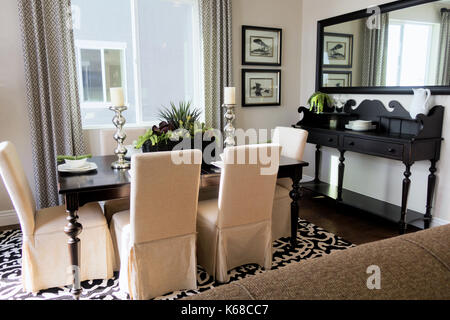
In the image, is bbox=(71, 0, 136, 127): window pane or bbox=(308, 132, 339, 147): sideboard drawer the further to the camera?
bbox=(308, 132, 339, 147): sideboard drawer

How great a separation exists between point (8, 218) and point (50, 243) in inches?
63.4

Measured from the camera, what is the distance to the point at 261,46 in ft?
14.9

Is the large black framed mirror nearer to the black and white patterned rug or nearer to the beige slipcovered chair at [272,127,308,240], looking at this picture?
the beige slipcovered chair at [272,127,308,240]

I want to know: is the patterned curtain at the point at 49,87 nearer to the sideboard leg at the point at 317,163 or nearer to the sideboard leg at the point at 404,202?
the sideboard leg at the point at 317,163

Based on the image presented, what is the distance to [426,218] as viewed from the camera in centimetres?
328

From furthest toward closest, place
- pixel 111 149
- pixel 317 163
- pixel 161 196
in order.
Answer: pixel 317 163 < pixel 111 149 < pixel 161 196

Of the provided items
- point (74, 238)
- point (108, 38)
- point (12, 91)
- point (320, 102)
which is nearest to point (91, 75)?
point (108, 38)

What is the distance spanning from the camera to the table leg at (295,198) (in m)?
2.73

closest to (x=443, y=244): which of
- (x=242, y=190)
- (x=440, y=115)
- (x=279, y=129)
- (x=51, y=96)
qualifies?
(x=242, y=190)

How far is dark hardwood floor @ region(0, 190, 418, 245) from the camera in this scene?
3.24 m

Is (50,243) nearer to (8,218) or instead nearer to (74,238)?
(74,238)

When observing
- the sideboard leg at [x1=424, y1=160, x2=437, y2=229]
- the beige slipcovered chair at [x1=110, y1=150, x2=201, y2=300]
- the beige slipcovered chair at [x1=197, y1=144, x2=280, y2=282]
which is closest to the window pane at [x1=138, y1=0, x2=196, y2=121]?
the beige slipcovered chair at [x1=197, y1=144, x2=280, y2=282]

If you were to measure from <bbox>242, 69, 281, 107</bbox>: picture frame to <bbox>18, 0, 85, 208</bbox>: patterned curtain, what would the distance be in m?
2.03

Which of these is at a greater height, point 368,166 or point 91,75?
point 91,75
